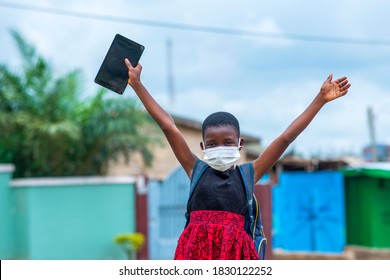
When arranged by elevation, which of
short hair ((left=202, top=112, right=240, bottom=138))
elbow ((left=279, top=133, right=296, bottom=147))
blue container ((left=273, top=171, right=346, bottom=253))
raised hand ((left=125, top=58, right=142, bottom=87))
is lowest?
blue container ((left=273, top=171, right=346, bottom=253))

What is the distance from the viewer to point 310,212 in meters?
14.8

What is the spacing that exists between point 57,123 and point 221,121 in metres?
A: 10.0

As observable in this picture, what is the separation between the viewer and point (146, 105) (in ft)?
11.1

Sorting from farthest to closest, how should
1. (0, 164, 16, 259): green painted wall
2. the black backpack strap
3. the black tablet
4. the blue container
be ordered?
the blue container < (0, 164, 16, 259): green painted wall < the black tablet < the black backpack strap

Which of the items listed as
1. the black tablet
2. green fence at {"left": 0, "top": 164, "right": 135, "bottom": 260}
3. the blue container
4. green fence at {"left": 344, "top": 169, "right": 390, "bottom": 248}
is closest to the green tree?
green fence at {"left": 0, "top": 164, "right": 135, "bottom": 260}

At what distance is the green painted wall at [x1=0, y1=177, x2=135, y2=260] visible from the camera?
484 inches

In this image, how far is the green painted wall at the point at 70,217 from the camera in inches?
484

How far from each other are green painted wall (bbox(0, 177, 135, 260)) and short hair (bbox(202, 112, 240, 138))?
9.48 metres

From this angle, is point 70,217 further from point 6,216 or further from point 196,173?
point 196,173

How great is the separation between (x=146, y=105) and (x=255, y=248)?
0.81 m

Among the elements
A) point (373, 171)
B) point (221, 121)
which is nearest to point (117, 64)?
point (221, 121)

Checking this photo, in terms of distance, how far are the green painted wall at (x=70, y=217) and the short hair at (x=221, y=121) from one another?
9475 millimetres

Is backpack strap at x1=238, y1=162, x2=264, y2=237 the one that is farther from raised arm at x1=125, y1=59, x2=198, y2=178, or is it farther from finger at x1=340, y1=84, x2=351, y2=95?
finger at x1=340, y1=84, x2=351, y2=95

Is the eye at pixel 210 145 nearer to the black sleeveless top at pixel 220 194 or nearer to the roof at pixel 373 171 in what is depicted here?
the black sleeveless top at pixel 220 194
